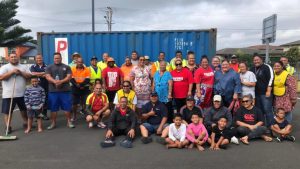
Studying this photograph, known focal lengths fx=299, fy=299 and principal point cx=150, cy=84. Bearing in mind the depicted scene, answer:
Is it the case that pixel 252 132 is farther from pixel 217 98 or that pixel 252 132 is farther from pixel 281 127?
pixel 217 98

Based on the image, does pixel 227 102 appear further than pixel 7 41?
No

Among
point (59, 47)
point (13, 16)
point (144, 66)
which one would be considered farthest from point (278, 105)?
point (13, 16)

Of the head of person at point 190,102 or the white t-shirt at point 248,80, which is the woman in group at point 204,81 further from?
the white t-shirt at point 248,80

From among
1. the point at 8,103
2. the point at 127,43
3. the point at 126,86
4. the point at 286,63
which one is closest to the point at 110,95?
the point at 126,86

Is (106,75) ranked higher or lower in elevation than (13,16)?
lower

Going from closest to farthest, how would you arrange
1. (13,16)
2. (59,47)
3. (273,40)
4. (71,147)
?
1. (71,147)
2. (59,47)
3. (273,40)
4. (13,16)

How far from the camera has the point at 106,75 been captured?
7.74 meters

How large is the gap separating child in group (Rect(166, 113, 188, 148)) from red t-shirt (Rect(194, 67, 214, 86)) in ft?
4.16

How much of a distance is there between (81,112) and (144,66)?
118 inches

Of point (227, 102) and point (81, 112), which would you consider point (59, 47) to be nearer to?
point (81, 112)

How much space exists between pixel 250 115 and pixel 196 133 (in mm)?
1415

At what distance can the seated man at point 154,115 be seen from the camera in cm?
676

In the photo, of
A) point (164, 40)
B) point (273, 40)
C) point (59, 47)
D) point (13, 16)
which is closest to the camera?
point (164, 40)

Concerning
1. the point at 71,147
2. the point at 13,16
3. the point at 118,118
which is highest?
the point at 13,16
